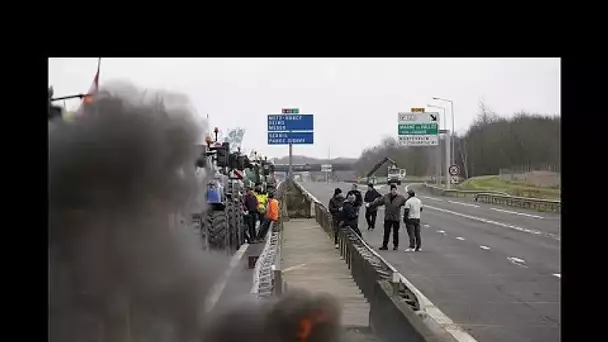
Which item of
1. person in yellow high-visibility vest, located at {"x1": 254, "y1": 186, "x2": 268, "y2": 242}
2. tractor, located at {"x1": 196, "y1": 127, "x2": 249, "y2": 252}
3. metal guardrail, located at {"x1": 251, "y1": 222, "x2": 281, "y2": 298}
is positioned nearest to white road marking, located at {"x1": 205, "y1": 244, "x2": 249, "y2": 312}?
metal guardrail, located at {"x1": 251, "y1": 222, "x2": 281, "y2": 298}

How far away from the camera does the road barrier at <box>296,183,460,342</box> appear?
17.8 ft

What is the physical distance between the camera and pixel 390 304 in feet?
19.9

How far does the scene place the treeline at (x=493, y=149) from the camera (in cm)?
481

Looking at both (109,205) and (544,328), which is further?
(544,328)

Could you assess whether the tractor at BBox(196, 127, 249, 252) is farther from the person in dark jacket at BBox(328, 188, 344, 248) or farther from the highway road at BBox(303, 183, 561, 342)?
the highway road at BBox(303, 183, 561, 342)

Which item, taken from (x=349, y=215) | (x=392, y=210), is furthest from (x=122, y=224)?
(x=392, y=210)

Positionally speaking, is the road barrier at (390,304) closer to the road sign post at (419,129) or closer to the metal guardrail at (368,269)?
the metal guardrail at (368,269)

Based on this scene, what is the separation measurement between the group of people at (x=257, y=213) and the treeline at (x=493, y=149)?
4.95 m
